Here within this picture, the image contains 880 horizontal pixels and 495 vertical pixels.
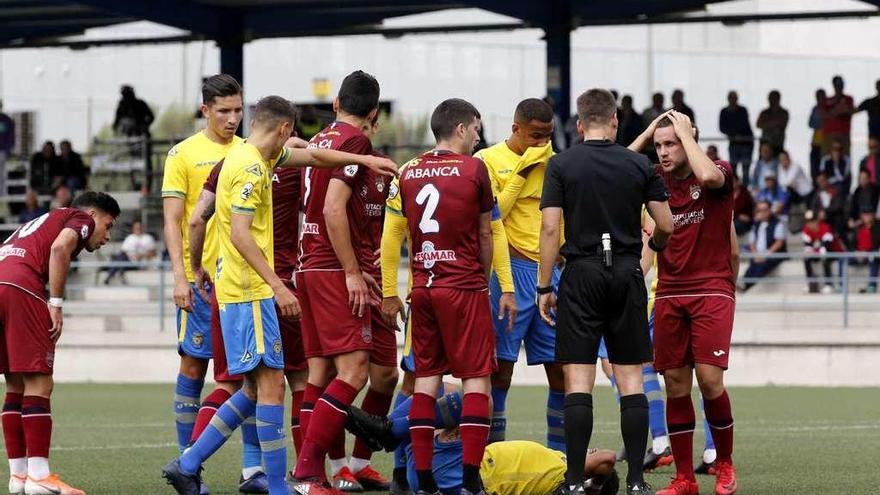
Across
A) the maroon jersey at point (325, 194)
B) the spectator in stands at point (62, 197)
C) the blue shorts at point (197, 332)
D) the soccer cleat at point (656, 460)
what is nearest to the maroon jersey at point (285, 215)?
the maroon jersey at point (325, 194)

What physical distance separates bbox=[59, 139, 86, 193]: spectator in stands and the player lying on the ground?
2170cm

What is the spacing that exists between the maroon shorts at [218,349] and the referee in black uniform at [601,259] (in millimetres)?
1737

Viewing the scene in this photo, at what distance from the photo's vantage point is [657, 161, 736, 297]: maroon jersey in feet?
29.3

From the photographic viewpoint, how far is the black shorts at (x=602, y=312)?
8305 millimetres

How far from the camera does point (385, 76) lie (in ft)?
136

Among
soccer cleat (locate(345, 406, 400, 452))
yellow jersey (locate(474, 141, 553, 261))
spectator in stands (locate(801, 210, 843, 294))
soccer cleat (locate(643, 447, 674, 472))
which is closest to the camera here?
soccer cleat (locate(345, 406, 400, 452))

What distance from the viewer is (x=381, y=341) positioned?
29.9 ft

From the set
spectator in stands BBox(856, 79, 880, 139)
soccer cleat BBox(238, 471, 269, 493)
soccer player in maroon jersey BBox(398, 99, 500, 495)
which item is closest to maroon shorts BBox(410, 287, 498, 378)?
soccer player in maroon jersey BBox(398, 99, 500, 495)

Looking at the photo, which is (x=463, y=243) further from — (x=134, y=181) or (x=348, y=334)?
(x=134, y=181)

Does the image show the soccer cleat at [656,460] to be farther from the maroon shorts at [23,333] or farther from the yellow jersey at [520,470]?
the maroon shorts at [23,333]

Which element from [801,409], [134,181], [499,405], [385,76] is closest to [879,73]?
[385,76]

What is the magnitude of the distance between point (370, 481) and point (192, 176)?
2104mm

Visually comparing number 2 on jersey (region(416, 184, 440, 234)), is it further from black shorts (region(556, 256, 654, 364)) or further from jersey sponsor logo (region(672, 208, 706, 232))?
jersey sponsor logo (region(672, 208, 706, 232))

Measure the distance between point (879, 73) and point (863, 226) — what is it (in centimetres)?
1472
